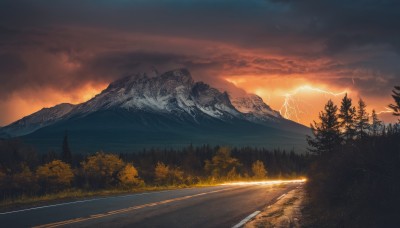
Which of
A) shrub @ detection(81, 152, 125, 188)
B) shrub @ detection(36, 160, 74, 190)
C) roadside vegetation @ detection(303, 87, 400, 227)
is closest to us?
roadside vegetation @ detection(303, 87, 400, 227)

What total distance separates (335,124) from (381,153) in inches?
1560

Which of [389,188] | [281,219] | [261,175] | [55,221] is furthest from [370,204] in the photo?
[261,175]

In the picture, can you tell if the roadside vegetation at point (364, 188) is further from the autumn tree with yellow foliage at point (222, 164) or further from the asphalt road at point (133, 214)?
the autumn tree with yellow foliage at point (222, 164)

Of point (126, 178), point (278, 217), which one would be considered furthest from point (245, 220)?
point (126, 178)

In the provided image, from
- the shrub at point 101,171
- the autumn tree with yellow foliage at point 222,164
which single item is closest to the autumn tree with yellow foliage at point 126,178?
the shrub at point 101,171

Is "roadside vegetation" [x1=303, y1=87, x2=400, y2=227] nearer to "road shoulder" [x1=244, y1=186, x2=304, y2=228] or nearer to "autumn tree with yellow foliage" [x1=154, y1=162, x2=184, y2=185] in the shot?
"road shoulder" [x1=244, y1=186, x2=304, y2=228]

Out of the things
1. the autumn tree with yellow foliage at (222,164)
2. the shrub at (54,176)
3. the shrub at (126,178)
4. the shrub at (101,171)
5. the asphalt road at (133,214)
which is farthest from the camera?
the autumn tree with yellow foliage at (222,164)

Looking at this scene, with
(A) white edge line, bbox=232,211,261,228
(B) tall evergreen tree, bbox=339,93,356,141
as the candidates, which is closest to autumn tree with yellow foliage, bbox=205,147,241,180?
(B) tall evergreen tree, bbox=339,93,356,141

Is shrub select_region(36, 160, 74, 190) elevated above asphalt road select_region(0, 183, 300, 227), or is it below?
above

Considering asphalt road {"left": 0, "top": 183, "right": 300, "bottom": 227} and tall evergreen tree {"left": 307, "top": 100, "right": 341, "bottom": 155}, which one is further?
tall evergreen tree {"left": 307, "top": 100, "right": 341, "bottom": 155}

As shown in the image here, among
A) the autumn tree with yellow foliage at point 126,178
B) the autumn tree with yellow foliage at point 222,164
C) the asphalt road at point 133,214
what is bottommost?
the asphalt road at point 133,214

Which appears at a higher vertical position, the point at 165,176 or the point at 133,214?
the point at 165,176

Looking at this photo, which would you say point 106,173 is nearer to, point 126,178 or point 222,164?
point 126,178

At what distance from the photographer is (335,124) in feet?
171
